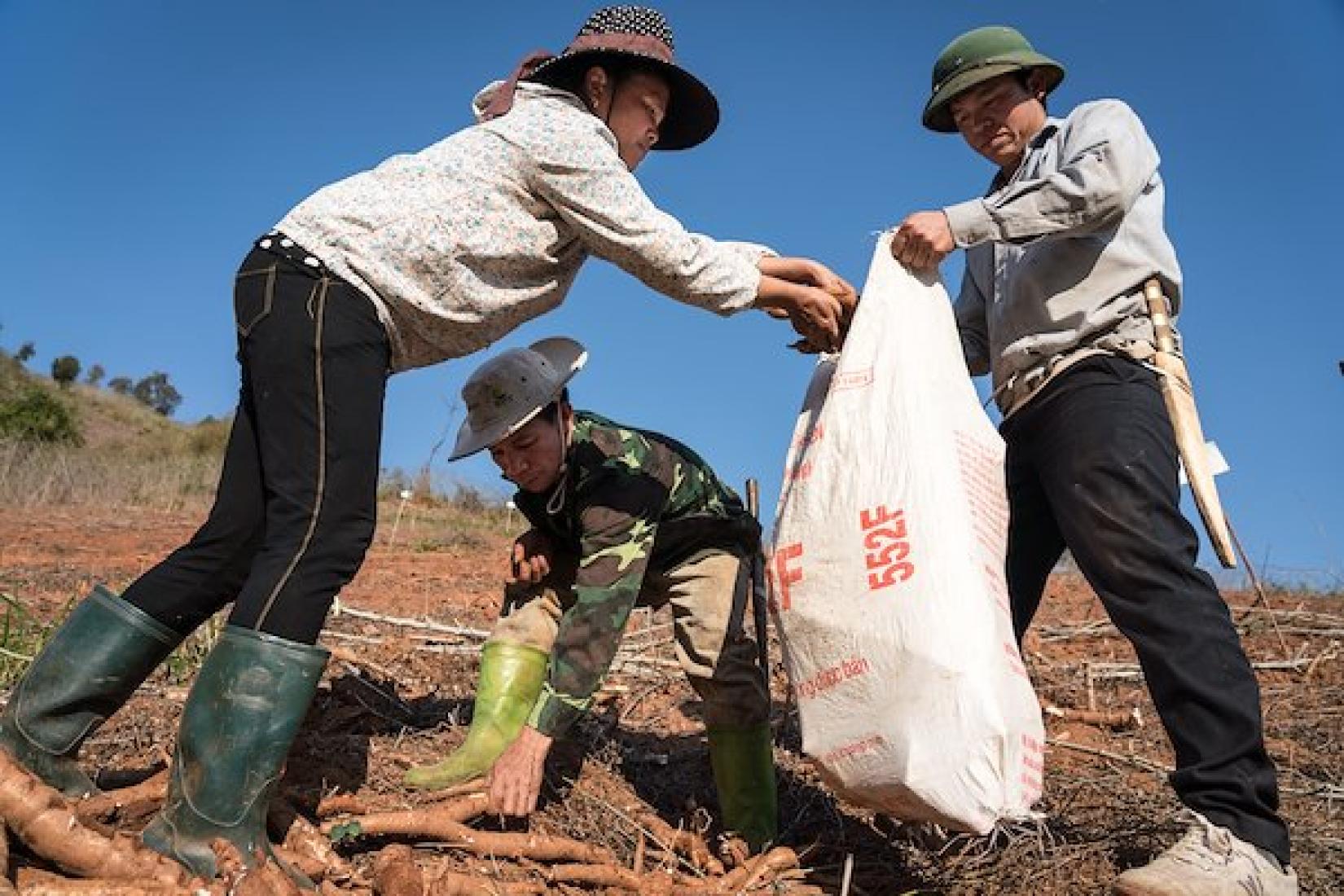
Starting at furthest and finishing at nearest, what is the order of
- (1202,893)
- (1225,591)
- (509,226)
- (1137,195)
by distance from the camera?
(1225,591), (1137,195), (509,226), (1202,893)

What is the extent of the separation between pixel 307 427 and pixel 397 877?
92 cm

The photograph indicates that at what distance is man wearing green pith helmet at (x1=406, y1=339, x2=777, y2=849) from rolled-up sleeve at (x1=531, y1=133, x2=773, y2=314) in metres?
0.70

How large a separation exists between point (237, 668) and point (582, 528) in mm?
1096

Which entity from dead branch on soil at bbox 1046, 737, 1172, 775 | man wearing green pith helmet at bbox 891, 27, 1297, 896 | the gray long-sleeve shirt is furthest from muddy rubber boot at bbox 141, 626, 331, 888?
dead branch on soil at bbox 1046, 737, 1172, 775

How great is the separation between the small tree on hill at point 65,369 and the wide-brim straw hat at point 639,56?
1681 inches

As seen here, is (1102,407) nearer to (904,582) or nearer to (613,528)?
(904,582)

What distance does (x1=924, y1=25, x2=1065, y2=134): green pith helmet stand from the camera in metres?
2.64

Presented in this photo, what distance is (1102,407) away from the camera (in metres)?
2.42

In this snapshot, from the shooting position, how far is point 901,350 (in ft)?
7.79

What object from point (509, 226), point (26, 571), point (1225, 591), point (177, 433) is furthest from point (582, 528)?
point (177, 433)

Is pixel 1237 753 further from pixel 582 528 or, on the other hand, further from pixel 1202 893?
pixel 582 528

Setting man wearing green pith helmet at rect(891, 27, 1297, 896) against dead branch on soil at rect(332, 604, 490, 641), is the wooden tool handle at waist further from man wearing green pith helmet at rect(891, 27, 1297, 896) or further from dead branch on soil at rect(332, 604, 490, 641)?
dead branch on soil at rect(332, 604, 490, 641)

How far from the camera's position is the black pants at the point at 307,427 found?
6.84 ft

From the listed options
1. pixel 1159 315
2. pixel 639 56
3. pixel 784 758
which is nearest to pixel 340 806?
pixel 784 758
